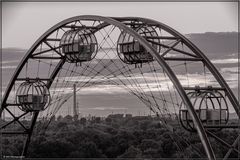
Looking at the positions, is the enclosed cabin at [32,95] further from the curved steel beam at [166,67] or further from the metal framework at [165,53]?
the curved steel beam at [166,67]

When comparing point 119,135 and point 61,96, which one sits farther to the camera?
point 119,135

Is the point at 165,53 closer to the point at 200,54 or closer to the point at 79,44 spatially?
the point at 200,54

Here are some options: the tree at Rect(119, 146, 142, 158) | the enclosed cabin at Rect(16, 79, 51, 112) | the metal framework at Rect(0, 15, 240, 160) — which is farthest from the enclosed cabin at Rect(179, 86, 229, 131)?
the tree at Rect(119, 146, 142, 158)

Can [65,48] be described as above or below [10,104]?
above

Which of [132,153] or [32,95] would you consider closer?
[32,95]

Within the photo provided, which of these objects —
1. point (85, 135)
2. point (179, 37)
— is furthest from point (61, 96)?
point (85, 135)

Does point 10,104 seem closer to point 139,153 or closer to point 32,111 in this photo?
point 32,111

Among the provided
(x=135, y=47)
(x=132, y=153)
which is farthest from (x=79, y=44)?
(x=132, y=153)
